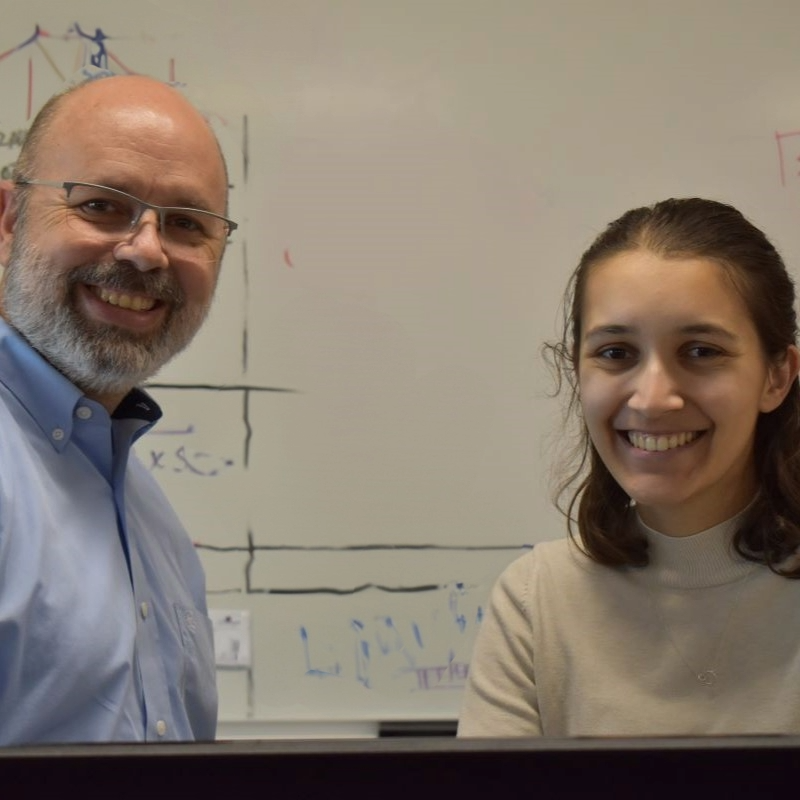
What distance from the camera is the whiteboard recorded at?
185 cm

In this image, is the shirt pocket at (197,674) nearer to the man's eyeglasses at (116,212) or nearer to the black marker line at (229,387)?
the man's eyeglasses at (116,212)

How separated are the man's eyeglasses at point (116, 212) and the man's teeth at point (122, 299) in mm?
68

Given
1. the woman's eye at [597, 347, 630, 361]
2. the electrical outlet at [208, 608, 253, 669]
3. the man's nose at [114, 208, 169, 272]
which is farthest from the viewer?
the electrical outlet at [208, 608, 253, 669]

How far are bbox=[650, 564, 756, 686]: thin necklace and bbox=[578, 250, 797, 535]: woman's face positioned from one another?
0.08 meters

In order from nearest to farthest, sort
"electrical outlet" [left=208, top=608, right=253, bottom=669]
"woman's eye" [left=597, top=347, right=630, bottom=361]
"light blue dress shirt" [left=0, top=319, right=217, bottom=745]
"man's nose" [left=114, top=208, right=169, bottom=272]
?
"light blue dress shirt" [left=0, top=319, right=217, bottom=745] → "woman's eye" [left=597, top=347, right=630, bottom=361] → "man's nose" [left=114, top=208, right=169, bottom=272] → "electrical outlet" [left=208, top=608, right=253, bottom=669]

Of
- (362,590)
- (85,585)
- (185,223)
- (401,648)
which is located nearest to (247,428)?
(362,590)

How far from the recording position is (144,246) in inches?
44.7

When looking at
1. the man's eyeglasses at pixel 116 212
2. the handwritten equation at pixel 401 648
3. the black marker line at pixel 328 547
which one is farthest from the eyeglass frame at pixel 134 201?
the handwritten equation at pixel 401 648

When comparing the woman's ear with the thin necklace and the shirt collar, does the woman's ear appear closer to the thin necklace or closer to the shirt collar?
the thin necklace

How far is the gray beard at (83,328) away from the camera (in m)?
1.14

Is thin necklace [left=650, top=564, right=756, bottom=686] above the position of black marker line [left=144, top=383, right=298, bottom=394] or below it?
below

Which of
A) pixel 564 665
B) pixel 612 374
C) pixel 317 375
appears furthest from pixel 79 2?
pixel 564 665

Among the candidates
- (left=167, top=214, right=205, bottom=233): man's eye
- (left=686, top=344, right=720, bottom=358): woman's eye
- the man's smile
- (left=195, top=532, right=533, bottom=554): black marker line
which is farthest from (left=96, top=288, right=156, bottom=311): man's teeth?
(left=195, top=532, right=533, bottom=554): black marker line

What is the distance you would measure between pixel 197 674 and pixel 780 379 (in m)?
0.77
